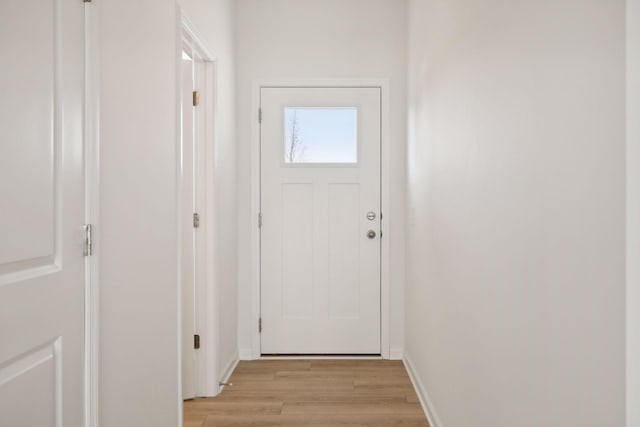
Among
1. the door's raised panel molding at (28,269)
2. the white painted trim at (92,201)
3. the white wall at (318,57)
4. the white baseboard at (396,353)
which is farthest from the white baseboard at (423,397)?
the door's raised panel molding at (28,269)

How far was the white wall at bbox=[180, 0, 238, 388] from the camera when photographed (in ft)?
11.1

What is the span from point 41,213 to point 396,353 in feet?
10.6

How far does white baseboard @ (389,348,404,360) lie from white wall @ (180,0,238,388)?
3.87ft

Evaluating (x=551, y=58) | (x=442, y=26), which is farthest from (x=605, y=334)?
(x=442, y=26)

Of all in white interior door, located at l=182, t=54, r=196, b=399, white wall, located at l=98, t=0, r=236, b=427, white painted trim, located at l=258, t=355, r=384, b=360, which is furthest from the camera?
white painted trim, located at l=258, t=355, r=384, b=360

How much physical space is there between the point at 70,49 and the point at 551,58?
128 cm

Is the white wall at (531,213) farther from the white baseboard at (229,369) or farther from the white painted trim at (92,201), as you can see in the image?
the white baseboard at (229,369)

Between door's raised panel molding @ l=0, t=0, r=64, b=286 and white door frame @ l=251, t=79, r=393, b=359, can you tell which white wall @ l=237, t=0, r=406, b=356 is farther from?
door's raised panel molding @ l=0, t=0, r=64, b=286

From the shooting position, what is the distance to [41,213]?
1396mm

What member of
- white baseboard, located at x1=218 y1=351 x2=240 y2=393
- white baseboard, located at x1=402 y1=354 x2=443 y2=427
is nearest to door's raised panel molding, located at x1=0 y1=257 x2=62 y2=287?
white baseboard, located at x1=402 y1=354 x2=443 y2=427

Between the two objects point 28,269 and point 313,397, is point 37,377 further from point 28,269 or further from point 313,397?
point 313,397

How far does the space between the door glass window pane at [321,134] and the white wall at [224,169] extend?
1.50 feet

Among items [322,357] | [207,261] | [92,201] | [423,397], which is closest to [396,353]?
[322,357]

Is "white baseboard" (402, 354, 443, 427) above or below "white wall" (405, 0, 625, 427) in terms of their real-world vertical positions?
below
